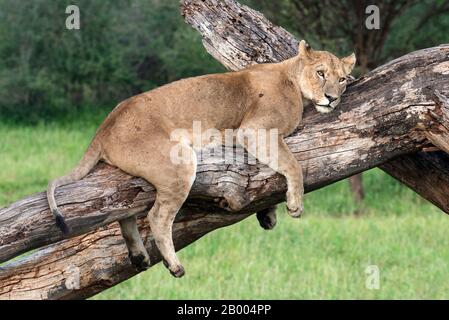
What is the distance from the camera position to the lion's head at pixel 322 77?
5.02 meters

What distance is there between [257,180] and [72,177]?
0.86 meters

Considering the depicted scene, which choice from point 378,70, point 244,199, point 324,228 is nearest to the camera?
point 244,199

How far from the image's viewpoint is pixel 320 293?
9414 mm

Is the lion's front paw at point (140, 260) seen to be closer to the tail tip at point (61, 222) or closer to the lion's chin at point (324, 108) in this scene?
the tail tip at point (61, 222)

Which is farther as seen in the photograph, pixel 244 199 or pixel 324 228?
pixel 324 228

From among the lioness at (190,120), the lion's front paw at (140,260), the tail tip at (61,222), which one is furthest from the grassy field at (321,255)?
the tail tip at (61,222)

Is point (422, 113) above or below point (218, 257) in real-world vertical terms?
above

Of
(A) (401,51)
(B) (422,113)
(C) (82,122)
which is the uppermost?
(B) (422,113)

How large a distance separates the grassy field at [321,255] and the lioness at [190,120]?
14.2 feet

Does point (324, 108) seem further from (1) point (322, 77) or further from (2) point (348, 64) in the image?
(2) point (348, 64)

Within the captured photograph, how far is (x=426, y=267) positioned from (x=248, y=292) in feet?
7.05

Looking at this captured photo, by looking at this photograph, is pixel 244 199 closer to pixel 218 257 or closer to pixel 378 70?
pixel 378 70

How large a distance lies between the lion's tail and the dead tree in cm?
4

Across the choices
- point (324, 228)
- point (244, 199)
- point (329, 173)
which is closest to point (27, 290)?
point (244, 199)
